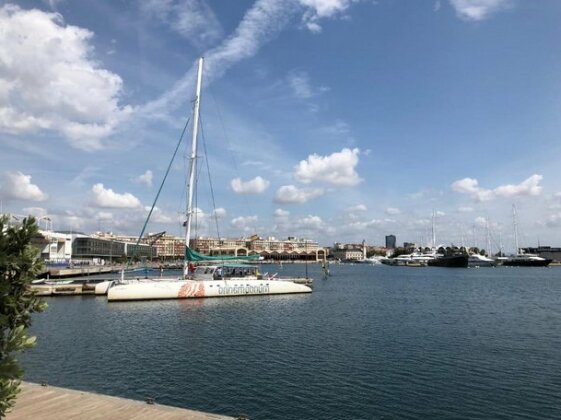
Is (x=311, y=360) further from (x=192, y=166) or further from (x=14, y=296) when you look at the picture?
(x=192, y=166)

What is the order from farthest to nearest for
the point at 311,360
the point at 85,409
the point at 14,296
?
the point at 311,360
the point at 85,409
the point at 14,296

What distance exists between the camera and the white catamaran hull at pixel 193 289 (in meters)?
56.8

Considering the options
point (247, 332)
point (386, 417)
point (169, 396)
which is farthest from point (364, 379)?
point (247, 332)

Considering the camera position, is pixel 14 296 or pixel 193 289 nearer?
pixel 14 296

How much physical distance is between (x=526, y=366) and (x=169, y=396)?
68.2ft

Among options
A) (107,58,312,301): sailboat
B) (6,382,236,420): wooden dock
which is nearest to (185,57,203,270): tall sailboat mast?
(107,58,312,301): sailboat

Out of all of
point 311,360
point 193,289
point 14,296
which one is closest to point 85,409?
point 14,296

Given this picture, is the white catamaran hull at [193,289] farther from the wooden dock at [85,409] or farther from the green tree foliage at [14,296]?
the green tree foliage at [14,296]

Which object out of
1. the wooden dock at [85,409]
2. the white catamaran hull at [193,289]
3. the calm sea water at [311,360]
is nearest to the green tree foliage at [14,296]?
the wooden dock at [85,409]

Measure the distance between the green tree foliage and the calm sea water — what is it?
1296cm

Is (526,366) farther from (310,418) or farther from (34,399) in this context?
(34,399)

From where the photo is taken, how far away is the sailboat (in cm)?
5719

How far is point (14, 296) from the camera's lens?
832 centimetres

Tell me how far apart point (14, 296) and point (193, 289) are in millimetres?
52545
